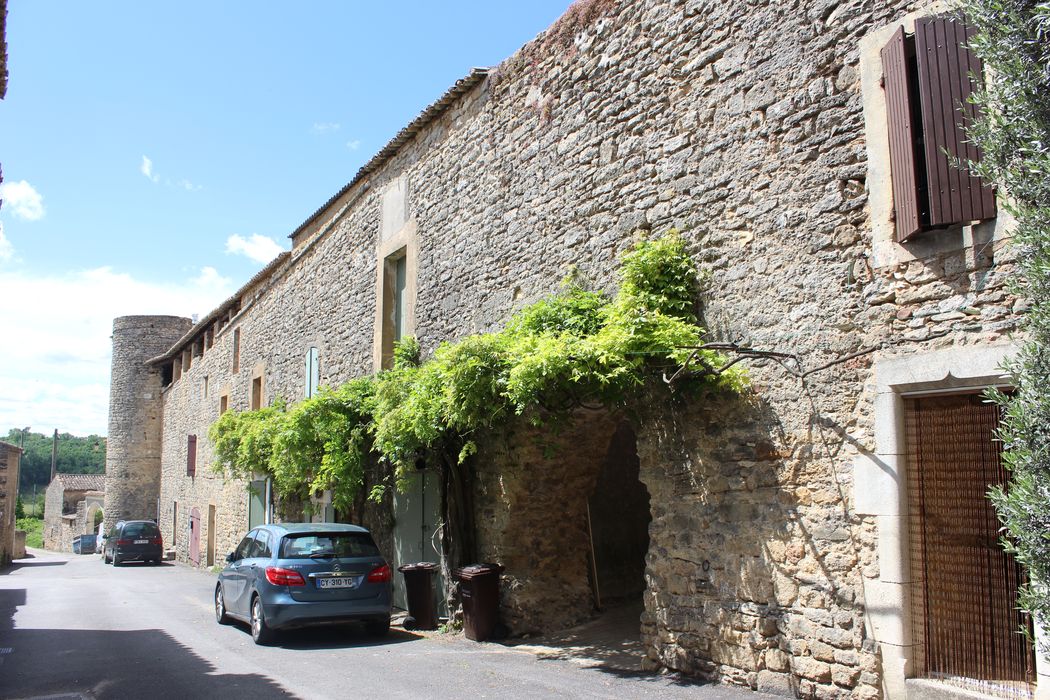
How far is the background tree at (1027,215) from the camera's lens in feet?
11.6

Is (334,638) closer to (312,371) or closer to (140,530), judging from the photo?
(312,371)

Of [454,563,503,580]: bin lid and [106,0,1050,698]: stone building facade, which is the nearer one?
[106,0,1050,698]: stone building facade

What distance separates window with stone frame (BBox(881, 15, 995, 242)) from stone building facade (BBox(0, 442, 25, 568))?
25.8m

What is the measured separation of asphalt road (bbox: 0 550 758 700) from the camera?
6.46m

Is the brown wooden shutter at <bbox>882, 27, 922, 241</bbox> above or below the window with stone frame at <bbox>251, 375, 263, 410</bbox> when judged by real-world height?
above

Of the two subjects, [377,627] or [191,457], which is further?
[191,457]

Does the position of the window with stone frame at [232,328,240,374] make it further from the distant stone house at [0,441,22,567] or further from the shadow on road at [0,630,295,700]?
the shadow on road at [0,630,295,700]

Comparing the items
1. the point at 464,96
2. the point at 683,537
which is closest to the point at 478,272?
the point at 464,96

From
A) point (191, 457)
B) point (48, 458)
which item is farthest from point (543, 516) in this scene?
point (48, 458)

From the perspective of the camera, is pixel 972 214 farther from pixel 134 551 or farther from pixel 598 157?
pixel 134 551

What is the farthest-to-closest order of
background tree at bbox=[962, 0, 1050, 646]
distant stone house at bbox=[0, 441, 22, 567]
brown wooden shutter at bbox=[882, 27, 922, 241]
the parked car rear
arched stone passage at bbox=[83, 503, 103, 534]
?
arched stone passage at bbox=[83, 503, 103, 534], the parked car rear, distant stone house at bbox=[0, 441, 22, 567], brown wooden shutter at bbox=[882, 27, 922, 241], background tree at bbox=[962, 0, 1050, 646]

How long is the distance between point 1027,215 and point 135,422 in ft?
129

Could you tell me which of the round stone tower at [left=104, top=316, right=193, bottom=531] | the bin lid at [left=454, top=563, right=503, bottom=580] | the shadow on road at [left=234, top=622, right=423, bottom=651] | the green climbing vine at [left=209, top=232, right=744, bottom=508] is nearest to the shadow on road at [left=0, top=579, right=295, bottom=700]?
the shadow on road at [left=234, top=622, right=423, bottom=651]

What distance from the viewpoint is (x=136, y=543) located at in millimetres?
26766
